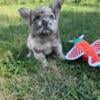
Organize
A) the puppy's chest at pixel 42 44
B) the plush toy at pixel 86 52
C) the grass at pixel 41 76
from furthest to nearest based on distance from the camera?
the puppy's chest at pixel 42 44
the plush toy at pixel 86 52
the grass at pixel 41 76

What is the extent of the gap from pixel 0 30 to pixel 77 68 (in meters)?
2.73

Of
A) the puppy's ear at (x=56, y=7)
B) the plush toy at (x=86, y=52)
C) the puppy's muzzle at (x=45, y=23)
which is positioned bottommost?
the plush toy at (x=86, y=52)

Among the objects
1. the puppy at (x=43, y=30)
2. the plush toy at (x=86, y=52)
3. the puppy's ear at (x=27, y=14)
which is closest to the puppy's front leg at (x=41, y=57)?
the puppy at (x=43, y=30)

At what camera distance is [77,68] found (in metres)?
7.33

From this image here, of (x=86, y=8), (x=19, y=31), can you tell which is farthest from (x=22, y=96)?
(x=86, y=8)

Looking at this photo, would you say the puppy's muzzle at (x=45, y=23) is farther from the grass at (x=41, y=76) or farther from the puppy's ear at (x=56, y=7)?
the grass at (x=41, y=76)

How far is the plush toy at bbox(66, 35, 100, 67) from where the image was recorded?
7.11m

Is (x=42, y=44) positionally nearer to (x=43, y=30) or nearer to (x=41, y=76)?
(x=43, y=30)

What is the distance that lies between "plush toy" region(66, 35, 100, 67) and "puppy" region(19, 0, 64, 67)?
0.20 m

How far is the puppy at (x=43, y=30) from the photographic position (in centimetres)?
727

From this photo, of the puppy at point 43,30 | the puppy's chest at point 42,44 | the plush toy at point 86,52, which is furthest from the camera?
the puppy's chest at point 42,44

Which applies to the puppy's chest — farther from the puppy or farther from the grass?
the grass

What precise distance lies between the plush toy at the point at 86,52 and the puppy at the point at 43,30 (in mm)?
196

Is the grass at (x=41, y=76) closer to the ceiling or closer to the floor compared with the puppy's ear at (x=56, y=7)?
closer to the floor
